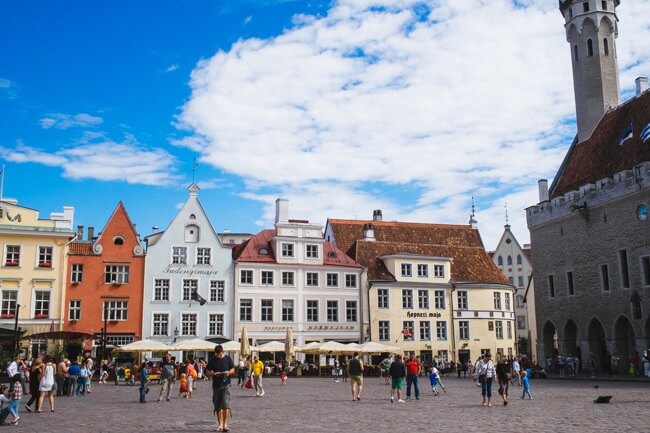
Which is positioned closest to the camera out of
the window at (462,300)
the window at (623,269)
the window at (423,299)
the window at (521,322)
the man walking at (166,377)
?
the man walking at (166,377)

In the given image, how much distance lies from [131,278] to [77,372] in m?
19.1

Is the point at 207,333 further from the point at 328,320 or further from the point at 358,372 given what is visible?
the point at 358,372

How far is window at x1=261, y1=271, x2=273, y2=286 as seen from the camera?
47.5m

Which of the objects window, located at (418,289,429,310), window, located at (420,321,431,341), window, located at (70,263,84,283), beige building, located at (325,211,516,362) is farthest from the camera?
window, located at (418,289,429,310)

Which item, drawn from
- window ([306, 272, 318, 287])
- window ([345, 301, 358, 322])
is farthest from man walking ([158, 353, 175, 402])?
window ([345, 301, 358, 322])

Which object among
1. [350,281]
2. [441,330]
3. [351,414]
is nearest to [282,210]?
[350,281]

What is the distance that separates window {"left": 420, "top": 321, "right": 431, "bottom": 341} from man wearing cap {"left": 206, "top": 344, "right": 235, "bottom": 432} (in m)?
37.7

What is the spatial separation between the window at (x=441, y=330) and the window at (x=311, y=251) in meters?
10.6

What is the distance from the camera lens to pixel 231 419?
1612 cm

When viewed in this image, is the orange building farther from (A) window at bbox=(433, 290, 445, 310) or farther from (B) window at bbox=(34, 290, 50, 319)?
(A) window at bbox=(433, 290, 445, 310)

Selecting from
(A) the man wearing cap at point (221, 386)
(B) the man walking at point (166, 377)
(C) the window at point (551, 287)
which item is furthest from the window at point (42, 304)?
(C) the window at point (551, 287)

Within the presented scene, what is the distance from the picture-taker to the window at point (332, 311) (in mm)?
48719

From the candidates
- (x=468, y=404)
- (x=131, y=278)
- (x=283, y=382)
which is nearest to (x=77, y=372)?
(x=283, y=382)

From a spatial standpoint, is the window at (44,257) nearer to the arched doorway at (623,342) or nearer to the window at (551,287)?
the window at (551,287)
